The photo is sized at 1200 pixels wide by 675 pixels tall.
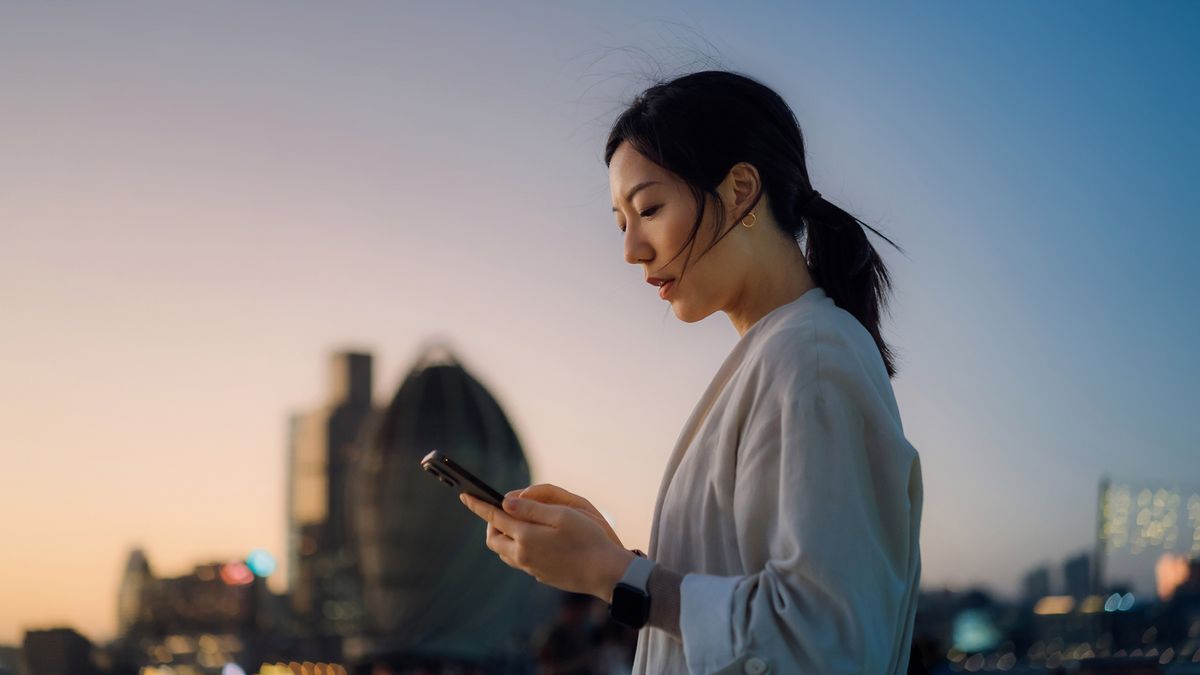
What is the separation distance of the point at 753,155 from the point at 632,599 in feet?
2.49

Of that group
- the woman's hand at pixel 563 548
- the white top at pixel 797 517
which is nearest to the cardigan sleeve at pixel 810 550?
the white top at pixel 797 517

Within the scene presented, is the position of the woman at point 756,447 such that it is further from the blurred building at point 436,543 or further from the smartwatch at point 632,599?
the blurred building at point 436,543

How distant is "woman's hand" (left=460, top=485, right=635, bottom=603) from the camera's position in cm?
198

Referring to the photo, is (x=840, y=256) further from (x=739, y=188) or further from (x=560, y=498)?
(x=560, y=498)

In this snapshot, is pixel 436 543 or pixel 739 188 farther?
pixel 436 543

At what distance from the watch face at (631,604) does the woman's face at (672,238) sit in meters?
0.54

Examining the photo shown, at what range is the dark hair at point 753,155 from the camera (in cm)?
220

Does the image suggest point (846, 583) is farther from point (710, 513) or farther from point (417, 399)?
point (417, 399)

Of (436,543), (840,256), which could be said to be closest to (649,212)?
(840,256)

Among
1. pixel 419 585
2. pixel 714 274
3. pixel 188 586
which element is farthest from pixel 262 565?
pixel 188 586

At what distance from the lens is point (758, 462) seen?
1.96m

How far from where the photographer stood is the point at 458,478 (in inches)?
86.0

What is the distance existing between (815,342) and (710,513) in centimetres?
31

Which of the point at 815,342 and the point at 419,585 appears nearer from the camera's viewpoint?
the point at 815,342
